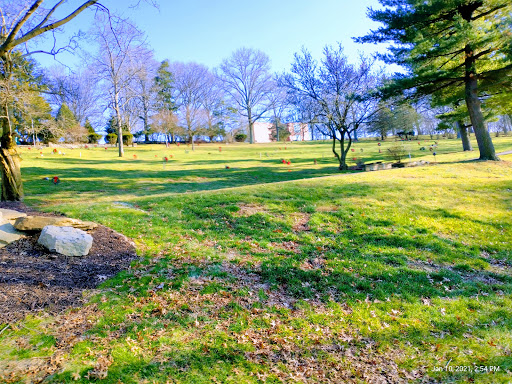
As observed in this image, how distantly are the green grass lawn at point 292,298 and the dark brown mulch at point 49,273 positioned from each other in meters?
0.26

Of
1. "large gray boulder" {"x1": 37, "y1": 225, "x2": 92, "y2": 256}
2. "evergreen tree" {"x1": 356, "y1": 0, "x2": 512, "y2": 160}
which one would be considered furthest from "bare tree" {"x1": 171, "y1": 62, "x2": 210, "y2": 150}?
"large gray boulder" {"x1": 37, "y1": 225, "x2": 92, "y2": 256}

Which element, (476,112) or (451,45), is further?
(476,112)

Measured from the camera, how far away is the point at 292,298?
477cm

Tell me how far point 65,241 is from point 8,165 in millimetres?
6084

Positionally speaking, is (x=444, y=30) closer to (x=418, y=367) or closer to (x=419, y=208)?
(x=419, y=208)

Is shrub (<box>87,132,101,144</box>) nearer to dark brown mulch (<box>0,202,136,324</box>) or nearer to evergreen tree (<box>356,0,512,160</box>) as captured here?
evergreen tree (<box>356,0,512,160</box>)

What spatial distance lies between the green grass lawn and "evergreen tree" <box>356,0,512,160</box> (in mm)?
8578

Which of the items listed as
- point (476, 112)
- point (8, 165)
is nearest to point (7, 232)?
point (8, 165)

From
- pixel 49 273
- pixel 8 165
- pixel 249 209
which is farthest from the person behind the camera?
pixel 8 165

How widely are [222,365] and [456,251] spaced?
588 cm

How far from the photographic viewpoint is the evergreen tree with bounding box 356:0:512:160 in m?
14.3

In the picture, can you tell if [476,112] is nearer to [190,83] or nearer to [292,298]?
[292,298]
